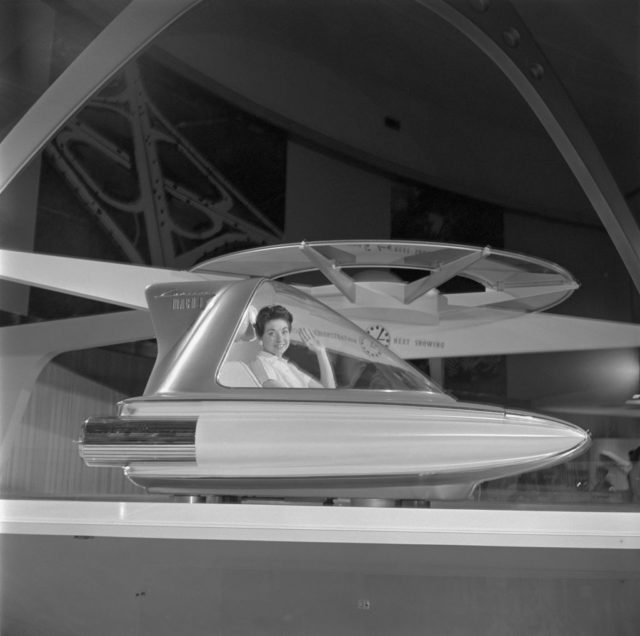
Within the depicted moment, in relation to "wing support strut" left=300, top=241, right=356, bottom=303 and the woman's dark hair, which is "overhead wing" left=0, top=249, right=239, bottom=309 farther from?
the woman's dark hair

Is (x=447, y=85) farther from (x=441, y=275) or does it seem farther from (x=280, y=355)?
(x=280, y=355)

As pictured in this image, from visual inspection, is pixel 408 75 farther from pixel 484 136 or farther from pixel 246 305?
pixel 246 305

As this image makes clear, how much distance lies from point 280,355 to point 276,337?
0.13ft

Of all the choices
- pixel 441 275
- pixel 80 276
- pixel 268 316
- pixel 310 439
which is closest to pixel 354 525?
pixel 310 439

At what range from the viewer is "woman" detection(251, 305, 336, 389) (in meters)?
1.35

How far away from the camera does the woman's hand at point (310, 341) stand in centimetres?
139

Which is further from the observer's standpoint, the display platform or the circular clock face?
the circular clock face

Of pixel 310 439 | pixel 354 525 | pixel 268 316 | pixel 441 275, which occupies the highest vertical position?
pixel 441 275

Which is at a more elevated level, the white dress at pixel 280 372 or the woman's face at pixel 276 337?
the woman's face at pixel 276 337

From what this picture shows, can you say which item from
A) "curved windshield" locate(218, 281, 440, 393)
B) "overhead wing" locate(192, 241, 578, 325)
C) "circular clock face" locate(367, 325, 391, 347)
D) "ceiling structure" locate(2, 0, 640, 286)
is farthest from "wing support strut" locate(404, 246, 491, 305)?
"ceiling structure" locate(2, 0, 640, 286)

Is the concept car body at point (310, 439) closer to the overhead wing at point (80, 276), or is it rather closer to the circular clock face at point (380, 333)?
the circular clock face at point (380, 333)

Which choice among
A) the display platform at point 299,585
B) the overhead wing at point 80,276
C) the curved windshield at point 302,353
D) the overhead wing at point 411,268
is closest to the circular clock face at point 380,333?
the overhead wing at point 411,268

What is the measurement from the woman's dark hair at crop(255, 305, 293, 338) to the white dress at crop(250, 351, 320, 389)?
0.18ft

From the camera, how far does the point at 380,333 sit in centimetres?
212
